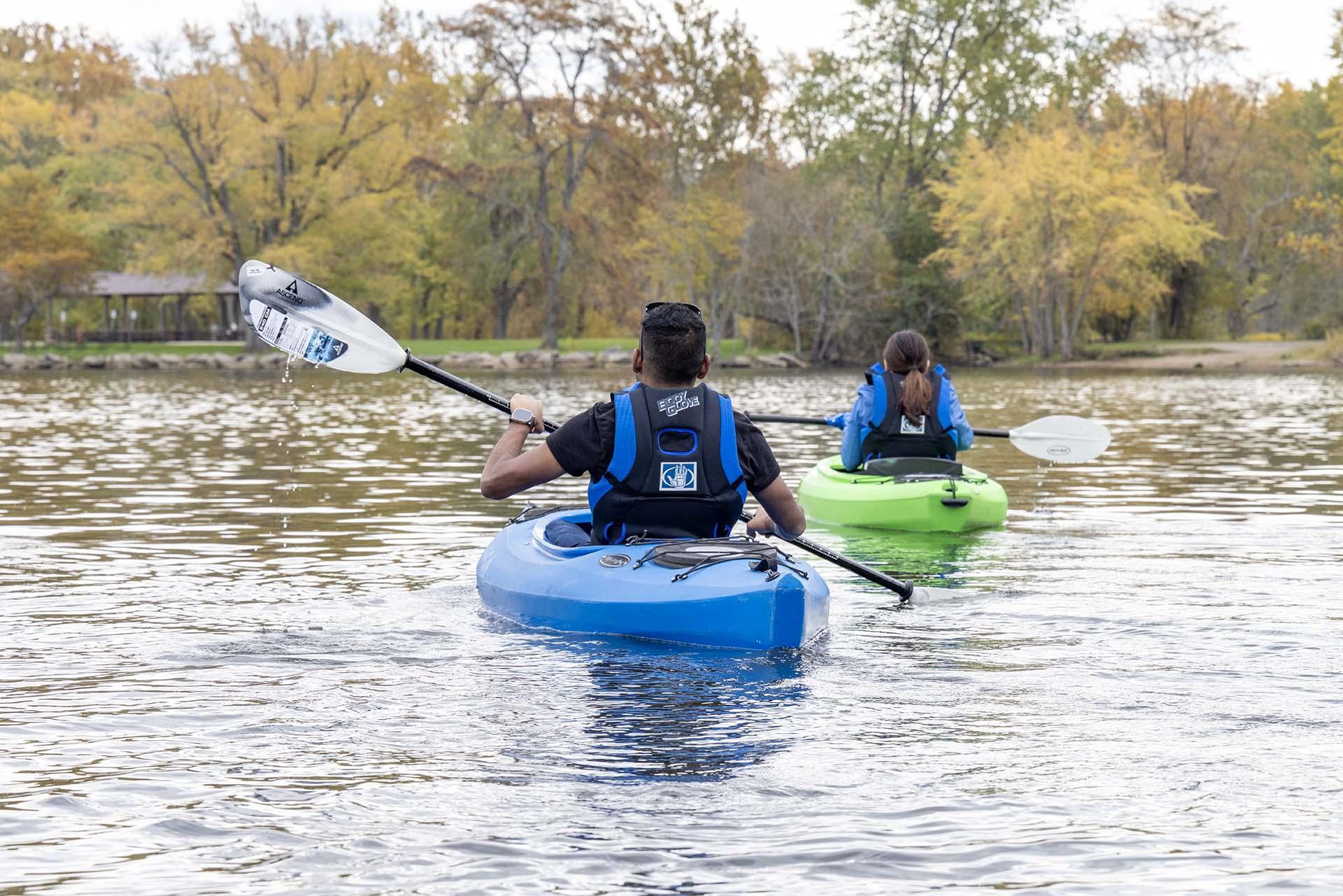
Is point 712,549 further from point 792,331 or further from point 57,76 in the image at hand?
point 57,76

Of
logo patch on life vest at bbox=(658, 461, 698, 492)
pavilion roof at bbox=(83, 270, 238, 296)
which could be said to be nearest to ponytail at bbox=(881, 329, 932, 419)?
logo patch on life vest at bbox=(658, 461, 698, 492)

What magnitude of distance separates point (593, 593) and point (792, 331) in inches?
1814

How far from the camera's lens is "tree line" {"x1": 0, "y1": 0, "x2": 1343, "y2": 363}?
164 ft

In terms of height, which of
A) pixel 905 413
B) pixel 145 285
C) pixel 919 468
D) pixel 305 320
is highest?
pixel 145 285

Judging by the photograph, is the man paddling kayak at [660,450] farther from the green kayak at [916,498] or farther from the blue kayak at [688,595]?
the green kayak at [916,498]

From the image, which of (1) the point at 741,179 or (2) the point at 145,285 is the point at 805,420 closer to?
(1) the point at 741,179

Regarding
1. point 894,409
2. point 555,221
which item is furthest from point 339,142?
point 894,409

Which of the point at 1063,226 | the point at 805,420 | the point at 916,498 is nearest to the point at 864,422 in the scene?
the point at 916,498

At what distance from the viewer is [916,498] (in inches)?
429

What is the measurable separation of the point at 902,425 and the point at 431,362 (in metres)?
41.4

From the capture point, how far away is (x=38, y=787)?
4.70 m

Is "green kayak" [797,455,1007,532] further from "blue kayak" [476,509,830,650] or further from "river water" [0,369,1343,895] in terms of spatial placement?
"blue kayak" [476,509,830,650]

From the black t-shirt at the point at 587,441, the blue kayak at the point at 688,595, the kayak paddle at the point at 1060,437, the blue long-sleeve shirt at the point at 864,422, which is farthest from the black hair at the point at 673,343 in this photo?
the kayak paddle at the point at 1060,437

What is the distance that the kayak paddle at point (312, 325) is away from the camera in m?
8.41
